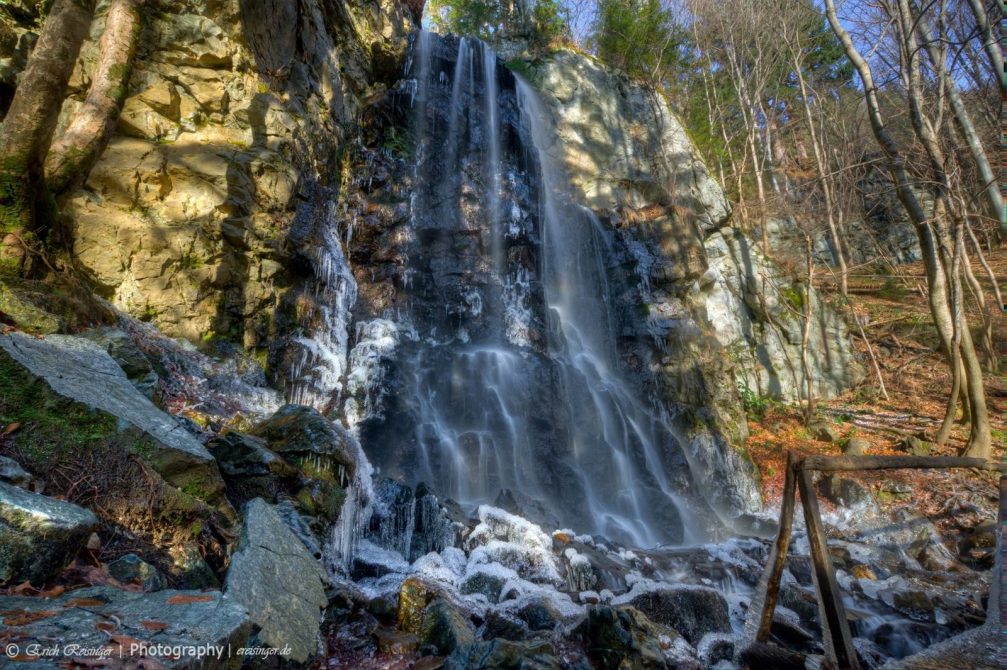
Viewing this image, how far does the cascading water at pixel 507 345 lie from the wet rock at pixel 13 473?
20.6 ft

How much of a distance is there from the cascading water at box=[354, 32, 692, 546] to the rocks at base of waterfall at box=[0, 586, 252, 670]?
19.9 feet

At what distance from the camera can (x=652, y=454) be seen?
40.4 feet

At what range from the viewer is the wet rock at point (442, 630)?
3.65 meters

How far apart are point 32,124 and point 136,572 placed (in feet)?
13.8

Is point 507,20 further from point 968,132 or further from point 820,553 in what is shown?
point 820,553

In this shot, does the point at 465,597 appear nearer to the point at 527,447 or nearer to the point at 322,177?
the point at 527,447

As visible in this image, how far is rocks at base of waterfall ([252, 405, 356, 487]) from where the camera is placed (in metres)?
5.03

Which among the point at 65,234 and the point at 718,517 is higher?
the point at 65,234

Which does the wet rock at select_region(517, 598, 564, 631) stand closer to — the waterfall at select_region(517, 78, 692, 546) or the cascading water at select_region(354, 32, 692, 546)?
the cascading water at select_region(354, 32, 692, 546)

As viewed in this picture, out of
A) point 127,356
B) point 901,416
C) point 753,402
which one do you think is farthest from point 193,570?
point 901,416

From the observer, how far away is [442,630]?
12.3 feet

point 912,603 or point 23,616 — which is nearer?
point 23,616

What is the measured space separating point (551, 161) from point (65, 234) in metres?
16.3

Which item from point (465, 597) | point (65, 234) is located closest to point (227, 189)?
point (65, 234)
